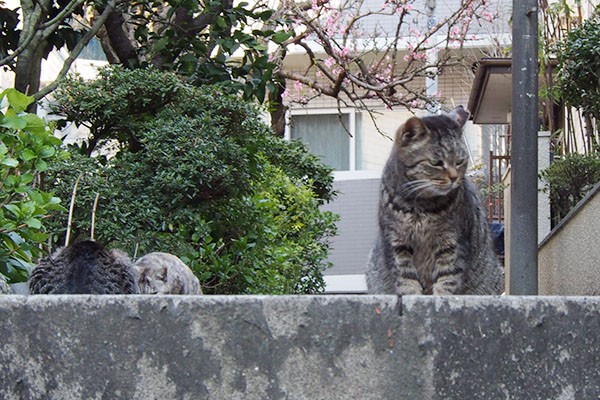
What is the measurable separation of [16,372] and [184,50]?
5.28 metres

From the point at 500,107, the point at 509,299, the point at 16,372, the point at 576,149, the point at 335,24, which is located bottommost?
the point at 16,372

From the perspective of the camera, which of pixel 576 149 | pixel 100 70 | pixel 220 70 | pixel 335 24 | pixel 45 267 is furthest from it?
pixel 335 24

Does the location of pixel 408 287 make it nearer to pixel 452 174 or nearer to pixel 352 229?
pixel 452 174

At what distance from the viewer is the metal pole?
13.5ft

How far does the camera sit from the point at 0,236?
3.77m

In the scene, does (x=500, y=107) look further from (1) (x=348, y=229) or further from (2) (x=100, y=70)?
(2) (x=100, y=70)

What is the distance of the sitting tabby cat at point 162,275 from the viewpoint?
4.34 meters

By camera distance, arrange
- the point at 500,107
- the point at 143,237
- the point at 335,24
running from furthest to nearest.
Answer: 1. the point at 335,24
2. the point at 500,107
3. the point at 143,237

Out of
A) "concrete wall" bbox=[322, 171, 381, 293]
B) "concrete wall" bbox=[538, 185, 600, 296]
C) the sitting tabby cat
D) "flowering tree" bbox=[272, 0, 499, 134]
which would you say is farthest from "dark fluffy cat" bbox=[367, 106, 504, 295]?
"concrete wall" bbox=[322, 171, 381, 293]

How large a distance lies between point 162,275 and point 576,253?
337cm

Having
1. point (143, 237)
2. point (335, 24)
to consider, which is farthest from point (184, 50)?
point (335, 24)

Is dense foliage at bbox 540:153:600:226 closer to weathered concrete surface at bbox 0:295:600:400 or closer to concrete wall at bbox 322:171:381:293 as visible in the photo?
weathered concrete surface at bbox 0:295:600:400

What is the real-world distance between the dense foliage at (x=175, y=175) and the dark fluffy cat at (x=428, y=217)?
183 cm

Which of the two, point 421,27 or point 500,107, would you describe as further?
point 421,27
